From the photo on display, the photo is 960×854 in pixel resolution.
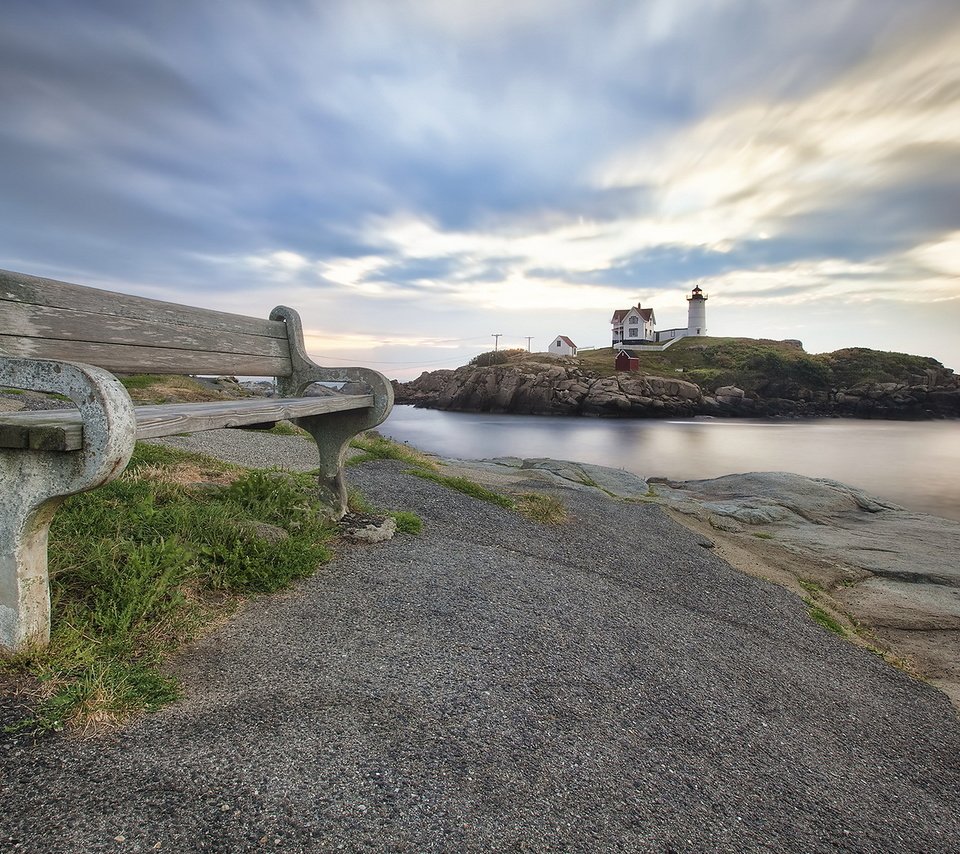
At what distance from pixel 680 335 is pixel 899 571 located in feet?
292

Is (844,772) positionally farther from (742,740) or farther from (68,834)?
(68,834)

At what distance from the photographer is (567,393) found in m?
56.2

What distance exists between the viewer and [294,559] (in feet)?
12.6

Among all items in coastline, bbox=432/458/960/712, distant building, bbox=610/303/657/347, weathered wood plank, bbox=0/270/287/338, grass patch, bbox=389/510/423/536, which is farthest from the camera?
distant building, bbox=610/303/657/347

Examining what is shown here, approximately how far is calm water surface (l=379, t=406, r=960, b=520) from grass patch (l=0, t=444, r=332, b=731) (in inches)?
750

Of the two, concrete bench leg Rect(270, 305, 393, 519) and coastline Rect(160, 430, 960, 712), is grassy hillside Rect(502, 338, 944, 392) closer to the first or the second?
coastline Rect(160, 430, 960, 712)

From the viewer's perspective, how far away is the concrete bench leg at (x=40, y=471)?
2041 mm

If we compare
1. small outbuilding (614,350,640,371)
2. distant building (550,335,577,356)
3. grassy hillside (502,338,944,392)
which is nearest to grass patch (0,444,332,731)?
grassy hillside (502,338,944,392)

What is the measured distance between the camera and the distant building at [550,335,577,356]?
297 ft

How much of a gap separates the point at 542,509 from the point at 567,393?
164 feet

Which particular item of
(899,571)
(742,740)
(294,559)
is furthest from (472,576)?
(899,571)

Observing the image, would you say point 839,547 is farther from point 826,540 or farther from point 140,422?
point 140,422

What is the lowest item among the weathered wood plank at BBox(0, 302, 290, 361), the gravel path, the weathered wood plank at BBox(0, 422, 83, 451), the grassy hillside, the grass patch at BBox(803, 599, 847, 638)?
the grass patch at BBox(803, 599, 847, 638)

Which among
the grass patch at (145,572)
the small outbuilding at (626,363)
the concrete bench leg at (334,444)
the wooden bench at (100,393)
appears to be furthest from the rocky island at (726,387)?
the grass patch at (145,572)
